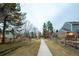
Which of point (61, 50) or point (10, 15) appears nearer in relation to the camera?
point (61, 50)

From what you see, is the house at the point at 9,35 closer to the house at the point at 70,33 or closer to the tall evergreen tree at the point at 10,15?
the tall evergreen tree at the point at 10,15

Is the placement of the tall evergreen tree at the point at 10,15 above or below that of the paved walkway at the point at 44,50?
above

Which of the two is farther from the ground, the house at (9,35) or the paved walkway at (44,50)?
the house at (9,35)

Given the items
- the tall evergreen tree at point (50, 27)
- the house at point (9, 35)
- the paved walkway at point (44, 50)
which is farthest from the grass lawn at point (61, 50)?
the house at point (9, 35)

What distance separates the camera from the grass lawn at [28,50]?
4914 mm

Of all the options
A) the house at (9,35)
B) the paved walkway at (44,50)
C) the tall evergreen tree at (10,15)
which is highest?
the tall evergreen tree at (10,15)

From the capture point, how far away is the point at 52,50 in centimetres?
494

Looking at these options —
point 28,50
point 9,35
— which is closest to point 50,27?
point 28,50

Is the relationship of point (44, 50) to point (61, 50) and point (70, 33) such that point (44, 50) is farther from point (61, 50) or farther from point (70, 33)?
point (70, 33)

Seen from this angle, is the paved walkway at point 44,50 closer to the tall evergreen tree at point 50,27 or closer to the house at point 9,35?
the tall evergreen tree at point 50,27

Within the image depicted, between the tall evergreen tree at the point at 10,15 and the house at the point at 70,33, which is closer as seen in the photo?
the house at the point at 70,33

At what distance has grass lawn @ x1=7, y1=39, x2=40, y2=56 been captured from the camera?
491cm

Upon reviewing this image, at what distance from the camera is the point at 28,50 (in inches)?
194

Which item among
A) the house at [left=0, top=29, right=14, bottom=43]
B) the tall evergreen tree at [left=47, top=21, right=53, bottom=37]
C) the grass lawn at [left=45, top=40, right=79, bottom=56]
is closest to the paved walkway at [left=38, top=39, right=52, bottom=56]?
the grass lawn at [left=45, top=40, right=79, bottom=56]
